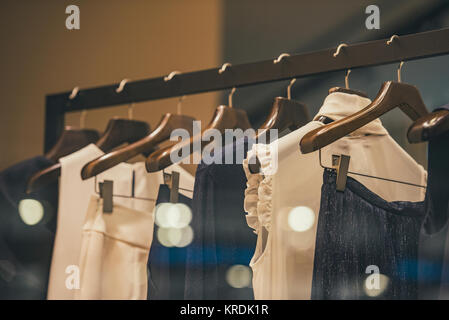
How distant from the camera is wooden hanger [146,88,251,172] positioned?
50.9 inches

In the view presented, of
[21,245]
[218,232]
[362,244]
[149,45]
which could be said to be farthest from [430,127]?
[149,45]

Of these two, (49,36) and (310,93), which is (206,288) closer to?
(310,93)

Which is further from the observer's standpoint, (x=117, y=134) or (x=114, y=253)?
(x=117, y=134)

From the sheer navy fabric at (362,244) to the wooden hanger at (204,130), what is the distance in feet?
1.25

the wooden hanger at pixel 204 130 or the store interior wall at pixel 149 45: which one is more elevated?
the store interior wall at pixel 149 45

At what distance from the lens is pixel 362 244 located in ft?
3.56

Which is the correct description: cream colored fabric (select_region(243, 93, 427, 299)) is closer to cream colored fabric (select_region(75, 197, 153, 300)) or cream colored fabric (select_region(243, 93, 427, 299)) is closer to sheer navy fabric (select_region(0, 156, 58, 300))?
cream colored fabric (select_region(75, 197, 153, 300))

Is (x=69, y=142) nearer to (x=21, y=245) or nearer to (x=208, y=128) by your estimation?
(x=21, y=245)

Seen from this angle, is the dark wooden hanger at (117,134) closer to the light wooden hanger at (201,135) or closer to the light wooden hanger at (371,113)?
the light wooden hanger at (201,135)

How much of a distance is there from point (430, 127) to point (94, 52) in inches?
63.1

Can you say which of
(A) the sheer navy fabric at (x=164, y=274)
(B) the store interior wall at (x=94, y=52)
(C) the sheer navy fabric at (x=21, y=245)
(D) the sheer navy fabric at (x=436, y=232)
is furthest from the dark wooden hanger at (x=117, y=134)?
(D) the sheer navy fabric at (x=436, y=232)

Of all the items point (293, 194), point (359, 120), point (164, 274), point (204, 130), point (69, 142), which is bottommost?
point (164, 274)

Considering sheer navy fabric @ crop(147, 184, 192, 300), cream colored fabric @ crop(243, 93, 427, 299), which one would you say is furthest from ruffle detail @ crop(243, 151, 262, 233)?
sheer navy fabric @ crop(147, 184, 192, 300)

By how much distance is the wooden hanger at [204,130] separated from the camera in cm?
129
